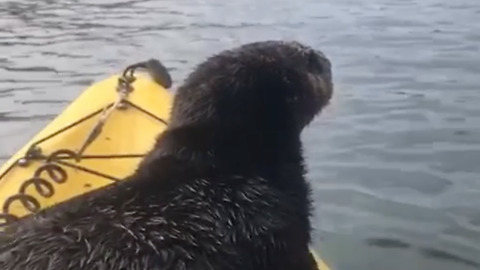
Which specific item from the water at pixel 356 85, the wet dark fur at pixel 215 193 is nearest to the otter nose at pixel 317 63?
the wet dark fur at pixel 215 193

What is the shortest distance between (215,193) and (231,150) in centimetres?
20

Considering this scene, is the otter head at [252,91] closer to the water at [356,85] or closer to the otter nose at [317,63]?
the otter nose at [317,63]

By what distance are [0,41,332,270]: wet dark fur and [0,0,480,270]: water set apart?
23.9 inches

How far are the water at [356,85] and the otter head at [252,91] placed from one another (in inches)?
19.3

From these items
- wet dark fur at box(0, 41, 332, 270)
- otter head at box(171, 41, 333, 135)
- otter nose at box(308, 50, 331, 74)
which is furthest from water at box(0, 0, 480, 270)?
wet dark fur at box(0, 41, 332, 270)

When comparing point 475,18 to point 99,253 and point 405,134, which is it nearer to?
point 405,134

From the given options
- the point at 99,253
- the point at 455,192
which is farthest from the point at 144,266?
the point at 455,192

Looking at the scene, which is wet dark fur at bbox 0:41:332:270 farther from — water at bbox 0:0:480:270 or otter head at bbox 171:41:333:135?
water at bbox 0:0:480:270

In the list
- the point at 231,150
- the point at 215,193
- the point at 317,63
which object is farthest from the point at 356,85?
the point at 215,193

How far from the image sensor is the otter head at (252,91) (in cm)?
318

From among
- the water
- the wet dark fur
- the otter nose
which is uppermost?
the otter nose

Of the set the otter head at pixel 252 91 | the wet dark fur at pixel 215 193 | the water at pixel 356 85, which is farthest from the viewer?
the water at pixel 356 85

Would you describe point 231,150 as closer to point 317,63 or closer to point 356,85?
point 317,63

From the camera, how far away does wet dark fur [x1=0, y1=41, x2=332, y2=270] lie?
271 cm
